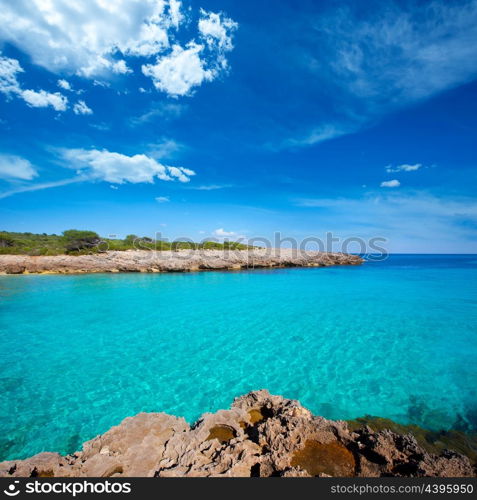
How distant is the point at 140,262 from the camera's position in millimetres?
31266

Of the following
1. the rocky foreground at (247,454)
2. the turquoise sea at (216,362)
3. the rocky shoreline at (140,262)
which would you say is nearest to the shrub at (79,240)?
the rocky shoreline at (140,262)

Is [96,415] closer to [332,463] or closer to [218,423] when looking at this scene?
[218,423]

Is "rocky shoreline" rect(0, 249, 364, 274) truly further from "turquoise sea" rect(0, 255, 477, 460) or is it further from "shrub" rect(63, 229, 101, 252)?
"turquoise sea" rect(0, 255, 477, 460)

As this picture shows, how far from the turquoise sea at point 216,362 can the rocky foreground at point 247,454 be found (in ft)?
5.75

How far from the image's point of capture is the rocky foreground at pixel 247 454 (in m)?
2.72

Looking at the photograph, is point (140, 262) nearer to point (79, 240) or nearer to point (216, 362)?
point (79, 240)

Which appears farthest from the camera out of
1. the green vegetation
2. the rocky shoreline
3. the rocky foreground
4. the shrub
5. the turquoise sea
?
the shrub

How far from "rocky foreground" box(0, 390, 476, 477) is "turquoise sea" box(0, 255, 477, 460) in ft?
5.75

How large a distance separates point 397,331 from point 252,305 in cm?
725

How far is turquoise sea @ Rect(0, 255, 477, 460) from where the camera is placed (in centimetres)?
510

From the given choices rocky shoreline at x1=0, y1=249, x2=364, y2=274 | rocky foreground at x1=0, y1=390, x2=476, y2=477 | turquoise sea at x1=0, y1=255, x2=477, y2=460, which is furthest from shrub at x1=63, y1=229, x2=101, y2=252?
rocky foreground at x1=0, y1=390, x2=476, y2=477

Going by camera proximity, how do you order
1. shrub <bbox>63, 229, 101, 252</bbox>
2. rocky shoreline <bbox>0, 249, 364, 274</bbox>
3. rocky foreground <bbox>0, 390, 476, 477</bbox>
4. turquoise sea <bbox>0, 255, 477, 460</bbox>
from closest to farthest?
rocky foreground <bbox>0, 390, 476, 477</bbox>, turquoise sea <bbox>0, 255, 477, 460</bbox>, rocky shoreline <bbox>0, 249, 364, 274</bbox>, shrub <bbox>63, 229, 101, 252</bbox>

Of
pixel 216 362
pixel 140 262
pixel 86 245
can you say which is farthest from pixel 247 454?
pixel 86 245

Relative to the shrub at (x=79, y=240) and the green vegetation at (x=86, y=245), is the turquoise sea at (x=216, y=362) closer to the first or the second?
the green vegetation at (x=86, y=245)
